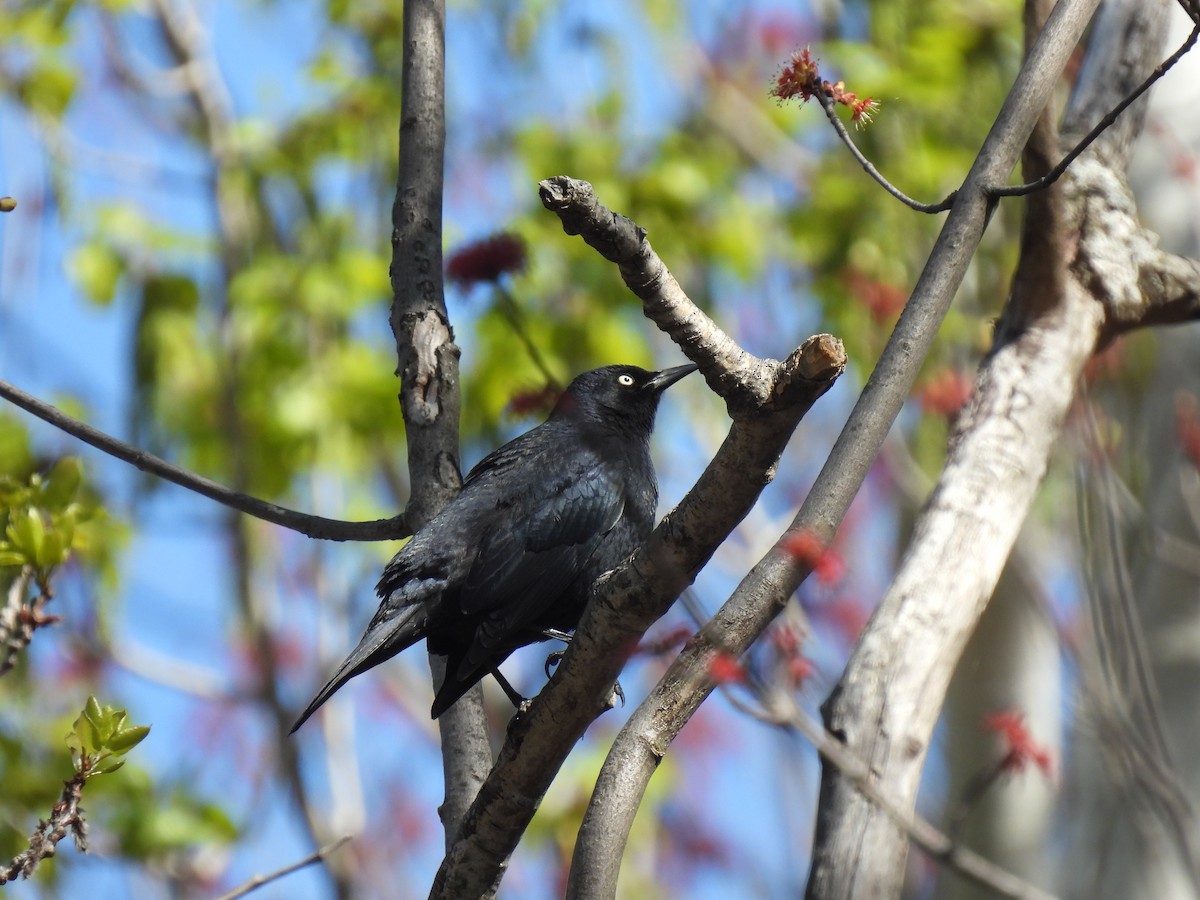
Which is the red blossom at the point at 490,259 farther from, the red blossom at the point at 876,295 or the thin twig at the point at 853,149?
the red blossom at the point at 876,295

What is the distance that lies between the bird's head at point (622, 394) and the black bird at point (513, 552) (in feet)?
0.90

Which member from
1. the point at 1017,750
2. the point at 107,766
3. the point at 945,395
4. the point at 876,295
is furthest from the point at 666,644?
the point at 876,295

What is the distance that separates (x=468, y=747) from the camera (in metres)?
3.66

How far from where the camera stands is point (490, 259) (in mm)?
4434

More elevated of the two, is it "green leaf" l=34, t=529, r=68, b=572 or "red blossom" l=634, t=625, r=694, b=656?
"green leaf" l=34, t=529, r=68, b=572

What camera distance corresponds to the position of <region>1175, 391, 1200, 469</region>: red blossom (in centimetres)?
470

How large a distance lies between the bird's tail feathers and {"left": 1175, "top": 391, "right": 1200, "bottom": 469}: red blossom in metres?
2.84

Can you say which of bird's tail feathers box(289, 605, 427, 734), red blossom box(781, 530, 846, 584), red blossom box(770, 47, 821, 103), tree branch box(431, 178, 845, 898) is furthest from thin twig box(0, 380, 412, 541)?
red blossom box(770, 47, 821, 103)

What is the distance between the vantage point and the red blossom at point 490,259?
4.43 m

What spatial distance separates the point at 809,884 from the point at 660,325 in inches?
58.4

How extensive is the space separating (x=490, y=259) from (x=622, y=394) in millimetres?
1094

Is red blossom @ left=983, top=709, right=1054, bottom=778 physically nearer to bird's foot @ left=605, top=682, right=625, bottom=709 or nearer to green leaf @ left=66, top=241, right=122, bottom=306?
bird's foot @ left=605, top=682, right=625, bottom=709

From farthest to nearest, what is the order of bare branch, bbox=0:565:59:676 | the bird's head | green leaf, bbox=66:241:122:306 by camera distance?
1. green leaf, bbox=66:241:122:306
2. the bird's head
3. bare branch, bbox=0:565:59:676

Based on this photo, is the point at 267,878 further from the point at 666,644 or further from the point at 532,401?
the point at 532,401
